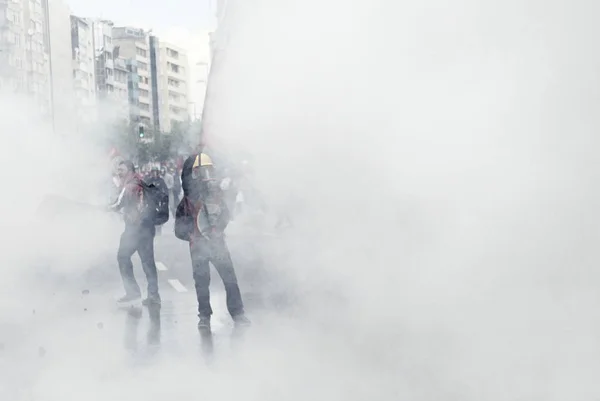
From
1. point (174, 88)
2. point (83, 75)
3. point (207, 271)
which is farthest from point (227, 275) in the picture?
point (174, 88)

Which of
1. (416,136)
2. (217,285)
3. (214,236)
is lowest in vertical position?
(217,285)

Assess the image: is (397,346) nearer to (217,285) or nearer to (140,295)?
(140,295)

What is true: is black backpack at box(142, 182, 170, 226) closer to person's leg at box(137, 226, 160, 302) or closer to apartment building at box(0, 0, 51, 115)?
person's leg at box(137, 226, 160, 302)

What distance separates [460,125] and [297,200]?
4.04 metres

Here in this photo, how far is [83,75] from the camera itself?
2172cm

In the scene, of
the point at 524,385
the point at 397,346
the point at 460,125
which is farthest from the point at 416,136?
the point at 524,385

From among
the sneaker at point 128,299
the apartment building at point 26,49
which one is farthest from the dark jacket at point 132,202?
the apartment building at point 26,49

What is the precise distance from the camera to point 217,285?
1608 centimetres

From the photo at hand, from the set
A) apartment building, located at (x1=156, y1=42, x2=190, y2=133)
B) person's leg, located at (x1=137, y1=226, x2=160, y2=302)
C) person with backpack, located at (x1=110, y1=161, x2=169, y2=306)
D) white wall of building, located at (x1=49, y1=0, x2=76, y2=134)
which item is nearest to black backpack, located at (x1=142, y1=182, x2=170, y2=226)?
person with backpack, located at (x1=110, y1=161, x2=169, y2=306)

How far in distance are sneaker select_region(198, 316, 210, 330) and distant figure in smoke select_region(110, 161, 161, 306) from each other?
2082mm

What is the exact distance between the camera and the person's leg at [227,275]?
1234 cm

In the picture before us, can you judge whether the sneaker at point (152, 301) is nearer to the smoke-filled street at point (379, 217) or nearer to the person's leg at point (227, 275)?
the smoke-filled street at point (379, 217)

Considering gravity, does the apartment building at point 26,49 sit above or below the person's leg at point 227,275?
above

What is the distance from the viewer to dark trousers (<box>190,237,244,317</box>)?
486 inches
